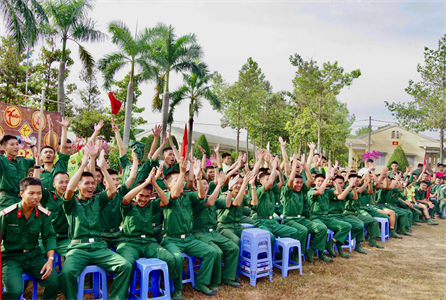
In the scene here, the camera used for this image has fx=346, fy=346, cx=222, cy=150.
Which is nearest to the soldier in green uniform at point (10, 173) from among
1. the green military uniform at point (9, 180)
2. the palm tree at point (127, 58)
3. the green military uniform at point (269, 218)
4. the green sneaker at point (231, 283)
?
the green military uniform at point (9, 180)

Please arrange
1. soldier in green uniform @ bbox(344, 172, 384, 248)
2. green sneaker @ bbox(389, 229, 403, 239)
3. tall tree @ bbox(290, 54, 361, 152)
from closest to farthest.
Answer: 1. soldier in green uniform @ bbox(344, 172, 384, 248)
2. green sneaker @ bbox(389, 229, 403, 239)
3. tall tree @ bbox(290, 54, 361, 152)

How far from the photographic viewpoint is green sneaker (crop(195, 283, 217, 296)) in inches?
173

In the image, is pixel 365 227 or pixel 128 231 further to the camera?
pixel 365 227

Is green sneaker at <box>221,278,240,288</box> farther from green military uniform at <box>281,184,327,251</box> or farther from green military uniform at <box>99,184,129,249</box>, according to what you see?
green military uniform at <box>281,184,327,251</box>

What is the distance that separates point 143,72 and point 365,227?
13475 millimetres

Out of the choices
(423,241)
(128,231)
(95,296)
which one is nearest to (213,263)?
(128,231)

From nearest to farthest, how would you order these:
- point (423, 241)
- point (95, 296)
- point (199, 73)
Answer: point (95, 296), point (423, 241), point (199, 73)

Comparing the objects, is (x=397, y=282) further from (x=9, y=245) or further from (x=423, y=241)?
(x=9, y=245)

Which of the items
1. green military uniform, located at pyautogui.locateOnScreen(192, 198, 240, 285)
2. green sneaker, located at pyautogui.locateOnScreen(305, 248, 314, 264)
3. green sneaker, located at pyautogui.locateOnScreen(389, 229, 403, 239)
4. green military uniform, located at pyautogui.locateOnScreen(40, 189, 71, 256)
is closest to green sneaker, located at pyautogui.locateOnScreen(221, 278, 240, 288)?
green military uniform, located at pyautogui.locateOnScreen(192, 198, 240, 285)

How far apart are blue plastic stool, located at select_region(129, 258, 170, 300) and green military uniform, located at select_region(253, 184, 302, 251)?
2.16 m

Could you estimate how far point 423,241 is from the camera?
8422 mm

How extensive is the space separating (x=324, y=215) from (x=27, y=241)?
522 cm

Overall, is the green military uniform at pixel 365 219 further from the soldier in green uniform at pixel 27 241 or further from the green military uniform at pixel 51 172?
the soldier in green uniform at pixel 27 241

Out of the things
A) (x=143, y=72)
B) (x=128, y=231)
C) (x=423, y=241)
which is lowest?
(x=423, y=241)
